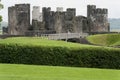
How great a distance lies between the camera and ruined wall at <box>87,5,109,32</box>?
7888 centimetres

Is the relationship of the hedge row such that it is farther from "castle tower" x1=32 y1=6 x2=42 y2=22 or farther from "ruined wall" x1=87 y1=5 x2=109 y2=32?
"castle tower" x1=32 y1=6 x2=42 y2=22

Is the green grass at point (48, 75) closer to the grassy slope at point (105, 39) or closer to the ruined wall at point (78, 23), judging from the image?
the grassy slope at point (105, 39)

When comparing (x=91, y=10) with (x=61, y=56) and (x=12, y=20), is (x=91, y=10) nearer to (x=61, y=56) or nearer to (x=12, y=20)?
(x=12, y=20)

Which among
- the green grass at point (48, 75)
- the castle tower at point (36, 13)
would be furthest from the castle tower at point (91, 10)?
Answer: the green grass at point (48, 75)

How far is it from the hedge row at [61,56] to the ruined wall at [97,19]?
4744 centimetres

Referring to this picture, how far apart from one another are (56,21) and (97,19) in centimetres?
Result: 773

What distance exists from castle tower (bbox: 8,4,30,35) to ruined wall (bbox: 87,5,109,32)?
11.6 m

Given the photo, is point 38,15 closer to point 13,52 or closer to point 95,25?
point 95,25

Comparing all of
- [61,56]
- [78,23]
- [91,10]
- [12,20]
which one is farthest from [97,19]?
[61,56]

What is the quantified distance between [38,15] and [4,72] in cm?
6510

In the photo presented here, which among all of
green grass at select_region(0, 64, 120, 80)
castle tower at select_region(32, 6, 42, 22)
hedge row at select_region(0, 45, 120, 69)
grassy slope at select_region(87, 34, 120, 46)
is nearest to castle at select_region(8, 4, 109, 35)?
castle tower at select_region(32, 6, 42, 22)

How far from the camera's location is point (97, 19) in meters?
79.2

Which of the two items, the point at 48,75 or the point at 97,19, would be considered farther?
the point at 97,19

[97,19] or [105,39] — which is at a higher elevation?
[97,19]
